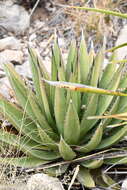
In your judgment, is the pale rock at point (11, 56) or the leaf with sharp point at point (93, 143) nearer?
the leaf with sharp point at point (93, 143)

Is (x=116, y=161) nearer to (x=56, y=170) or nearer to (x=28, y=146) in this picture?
(x=56, y=170)

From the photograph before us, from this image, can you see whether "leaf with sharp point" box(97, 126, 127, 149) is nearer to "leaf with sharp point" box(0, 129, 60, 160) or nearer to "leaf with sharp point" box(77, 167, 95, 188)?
"leaf with sharp point" box(77, 167, 95, 188)

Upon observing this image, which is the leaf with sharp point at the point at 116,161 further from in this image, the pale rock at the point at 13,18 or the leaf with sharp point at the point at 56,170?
the pale rock at the point at 13,18

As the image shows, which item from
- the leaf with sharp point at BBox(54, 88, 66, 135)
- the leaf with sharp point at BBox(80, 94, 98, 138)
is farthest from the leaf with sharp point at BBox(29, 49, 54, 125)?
the leaf with sharp point at BBox(80, 94, 98, 138)

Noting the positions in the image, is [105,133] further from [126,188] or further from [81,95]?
[126,188]

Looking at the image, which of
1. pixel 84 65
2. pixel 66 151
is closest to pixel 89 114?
pixel 66 151

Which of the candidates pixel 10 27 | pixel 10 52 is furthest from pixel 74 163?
pixel 10 27

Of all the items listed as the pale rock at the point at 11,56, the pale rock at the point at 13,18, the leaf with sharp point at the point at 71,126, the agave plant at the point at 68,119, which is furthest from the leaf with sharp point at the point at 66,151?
the pale rock at the point at 13,18

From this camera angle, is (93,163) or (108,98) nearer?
(93,163)
